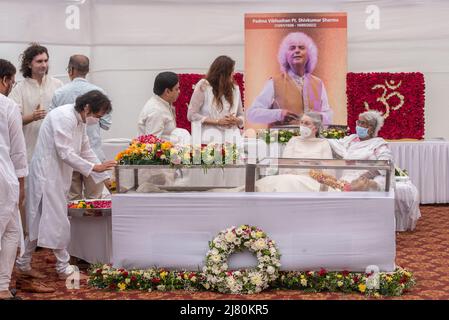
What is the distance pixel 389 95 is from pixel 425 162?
1.10 metres

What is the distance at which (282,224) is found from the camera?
16.2 feet

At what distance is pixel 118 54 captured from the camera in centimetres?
A: 1011

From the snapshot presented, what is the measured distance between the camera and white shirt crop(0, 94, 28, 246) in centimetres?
443

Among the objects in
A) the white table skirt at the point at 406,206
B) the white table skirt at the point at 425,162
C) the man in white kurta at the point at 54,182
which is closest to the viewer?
the man in white kurta at the point at 54,182

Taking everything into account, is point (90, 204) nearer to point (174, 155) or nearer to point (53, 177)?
point (53, 177)

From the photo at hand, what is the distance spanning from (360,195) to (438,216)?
11.8 feet

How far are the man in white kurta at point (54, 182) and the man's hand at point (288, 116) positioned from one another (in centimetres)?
416

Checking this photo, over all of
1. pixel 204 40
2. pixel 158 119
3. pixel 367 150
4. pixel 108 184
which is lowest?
pixel 108 184

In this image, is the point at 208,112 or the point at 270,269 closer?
the point at 270,269

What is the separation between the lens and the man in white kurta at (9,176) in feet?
14.6

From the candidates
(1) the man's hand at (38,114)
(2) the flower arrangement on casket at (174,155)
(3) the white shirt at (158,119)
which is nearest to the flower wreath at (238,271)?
(2) the flower arrangement on casket at (174,155)

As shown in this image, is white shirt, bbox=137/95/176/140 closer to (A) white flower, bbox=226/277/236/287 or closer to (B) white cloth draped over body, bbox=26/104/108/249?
(B) white cloth draped over body, bbox=26/104/108/249

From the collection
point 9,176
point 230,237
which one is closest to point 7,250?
point 9,176

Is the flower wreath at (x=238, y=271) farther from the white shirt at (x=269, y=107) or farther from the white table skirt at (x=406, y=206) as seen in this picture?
the white shirt at (x=269, y=107)
